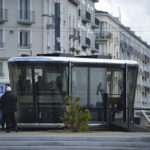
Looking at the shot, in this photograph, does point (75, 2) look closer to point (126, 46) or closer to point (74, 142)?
point (126, 46)

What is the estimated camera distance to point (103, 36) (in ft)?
321

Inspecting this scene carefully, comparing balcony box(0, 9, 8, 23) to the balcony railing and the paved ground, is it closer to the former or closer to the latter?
the balcony railing

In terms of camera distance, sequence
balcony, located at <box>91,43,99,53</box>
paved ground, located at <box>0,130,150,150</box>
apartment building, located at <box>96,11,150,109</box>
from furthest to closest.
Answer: apartment building, located at <box>96,11,150,109</box>, balcony, located at <box>91,43,99,53</box>, paved ground, located at <box>0,130,150,150</box>

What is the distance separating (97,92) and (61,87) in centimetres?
137

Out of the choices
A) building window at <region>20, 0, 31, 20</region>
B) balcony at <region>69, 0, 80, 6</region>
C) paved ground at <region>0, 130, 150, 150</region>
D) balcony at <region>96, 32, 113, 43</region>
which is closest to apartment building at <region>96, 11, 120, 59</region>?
balcony at <region>96, 32, 113, 43</region>

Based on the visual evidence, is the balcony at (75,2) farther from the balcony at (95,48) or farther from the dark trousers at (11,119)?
the dark trousers at (11,119)

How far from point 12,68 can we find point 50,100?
1.91 m

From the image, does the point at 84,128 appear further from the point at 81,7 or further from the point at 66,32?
the point at 81,7

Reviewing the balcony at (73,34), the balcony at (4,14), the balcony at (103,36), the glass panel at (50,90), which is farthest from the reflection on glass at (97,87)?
the balcony at (103,36)

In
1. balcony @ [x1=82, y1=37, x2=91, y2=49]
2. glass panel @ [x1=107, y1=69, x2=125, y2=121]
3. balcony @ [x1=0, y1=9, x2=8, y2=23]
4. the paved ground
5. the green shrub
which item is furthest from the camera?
balcony @ [x1=82, y1=37, x2=91, y2=49]

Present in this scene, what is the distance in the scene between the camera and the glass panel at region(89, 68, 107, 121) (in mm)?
25547

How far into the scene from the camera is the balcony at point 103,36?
96.6 meters

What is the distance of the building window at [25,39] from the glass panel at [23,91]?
133 ft

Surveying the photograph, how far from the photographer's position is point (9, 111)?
2253 cm
